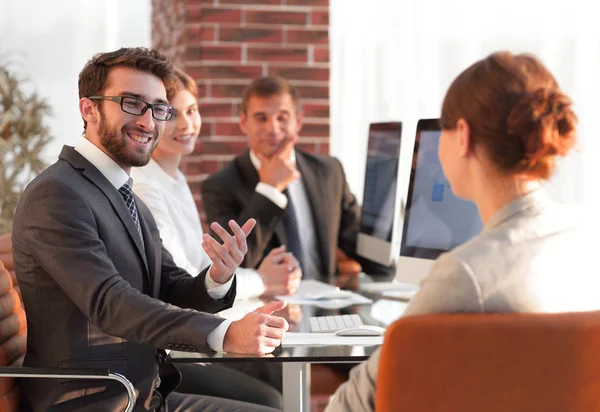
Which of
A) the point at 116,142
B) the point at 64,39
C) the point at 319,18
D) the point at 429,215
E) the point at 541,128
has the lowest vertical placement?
the point at 429,215

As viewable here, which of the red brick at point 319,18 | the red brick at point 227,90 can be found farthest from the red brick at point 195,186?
the red brick at point 319,18

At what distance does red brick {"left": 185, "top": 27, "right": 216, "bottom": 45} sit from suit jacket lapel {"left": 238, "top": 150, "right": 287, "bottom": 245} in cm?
83

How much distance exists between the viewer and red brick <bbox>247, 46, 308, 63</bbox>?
4184 millimetres

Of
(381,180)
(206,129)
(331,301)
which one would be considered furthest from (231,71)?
(331,301)

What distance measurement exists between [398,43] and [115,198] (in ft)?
9.56

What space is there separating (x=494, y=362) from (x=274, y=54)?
10.3 feet

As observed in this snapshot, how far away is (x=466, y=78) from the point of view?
141 cm

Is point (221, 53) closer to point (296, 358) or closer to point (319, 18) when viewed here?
point (319, 18)

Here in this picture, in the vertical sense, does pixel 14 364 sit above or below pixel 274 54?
below

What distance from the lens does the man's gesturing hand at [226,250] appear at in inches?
83.9

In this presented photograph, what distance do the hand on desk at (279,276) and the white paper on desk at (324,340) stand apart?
2.45ft

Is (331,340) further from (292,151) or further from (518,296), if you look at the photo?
(292,151)

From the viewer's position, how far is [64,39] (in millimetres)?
4867

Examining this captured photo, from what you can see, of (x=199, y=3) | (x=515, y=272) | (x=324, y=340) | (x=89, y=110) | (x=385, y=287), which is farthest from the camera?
(x=199, y=3)
